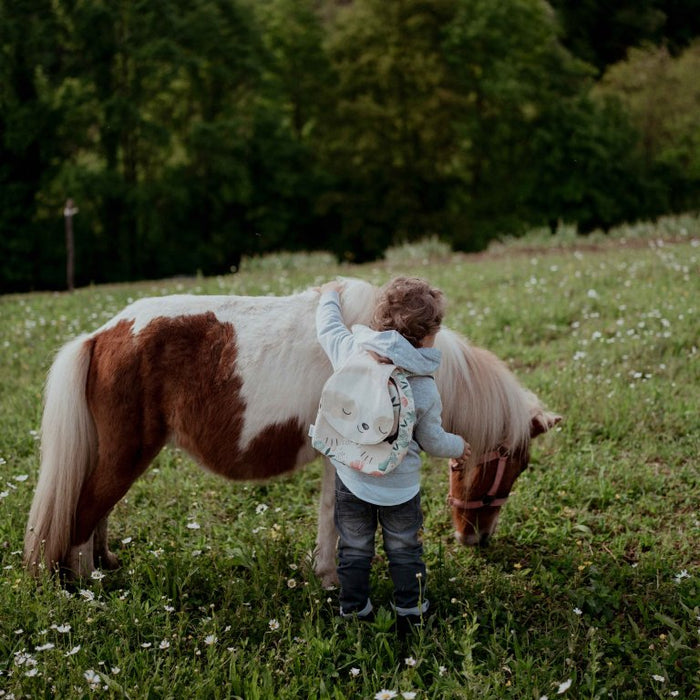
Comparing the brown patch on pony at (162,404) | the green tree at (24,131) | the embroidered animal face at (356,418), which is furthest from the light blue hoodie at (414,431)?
the green tree at (24,131)

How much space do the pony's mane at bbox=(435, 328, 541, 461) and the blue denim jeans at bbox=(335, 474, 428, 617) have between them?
2.04 ft

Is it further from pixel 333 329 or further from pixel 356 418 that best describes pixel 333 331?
pixel 356 418

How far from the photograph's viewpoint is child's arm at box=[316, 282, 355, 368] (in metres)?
3.08

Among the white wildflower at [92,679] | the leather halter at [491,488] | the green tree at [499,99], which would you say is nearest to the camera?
the white wildflower at [92,679]

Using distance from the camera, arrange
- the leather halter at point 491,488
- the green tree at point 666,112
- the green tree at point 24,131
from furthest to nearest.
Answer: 1. the green tree at point 666,112
2. the green tree at point 24,131
3. the leather halter at point 491,488

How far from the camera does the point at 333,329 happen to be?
3.21 meters

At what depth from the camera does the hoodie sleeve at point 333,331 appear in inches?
121

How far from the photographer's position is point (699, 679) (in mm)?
2807

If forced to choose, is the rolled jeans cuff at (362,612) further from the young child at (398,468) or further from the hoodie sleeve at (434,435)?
the hoodie sleeve at (434,435)

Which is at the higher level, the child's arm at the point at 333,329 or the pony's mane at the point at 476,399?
the child's arm at the point at 333,329

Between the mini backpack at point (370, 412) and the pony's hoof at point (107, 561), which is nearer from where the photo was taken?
the mini backpack at point (370, 412)

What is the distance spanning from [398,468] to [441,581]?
37.9 inches

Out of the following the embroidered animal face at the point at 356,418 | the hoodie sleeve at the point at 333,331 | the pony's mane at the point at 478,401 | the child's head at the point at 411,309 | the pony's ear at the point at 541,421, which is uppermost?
the child's head at the point at 411,309

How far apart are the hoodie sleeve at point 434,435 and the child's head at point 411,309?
28 centimetres
